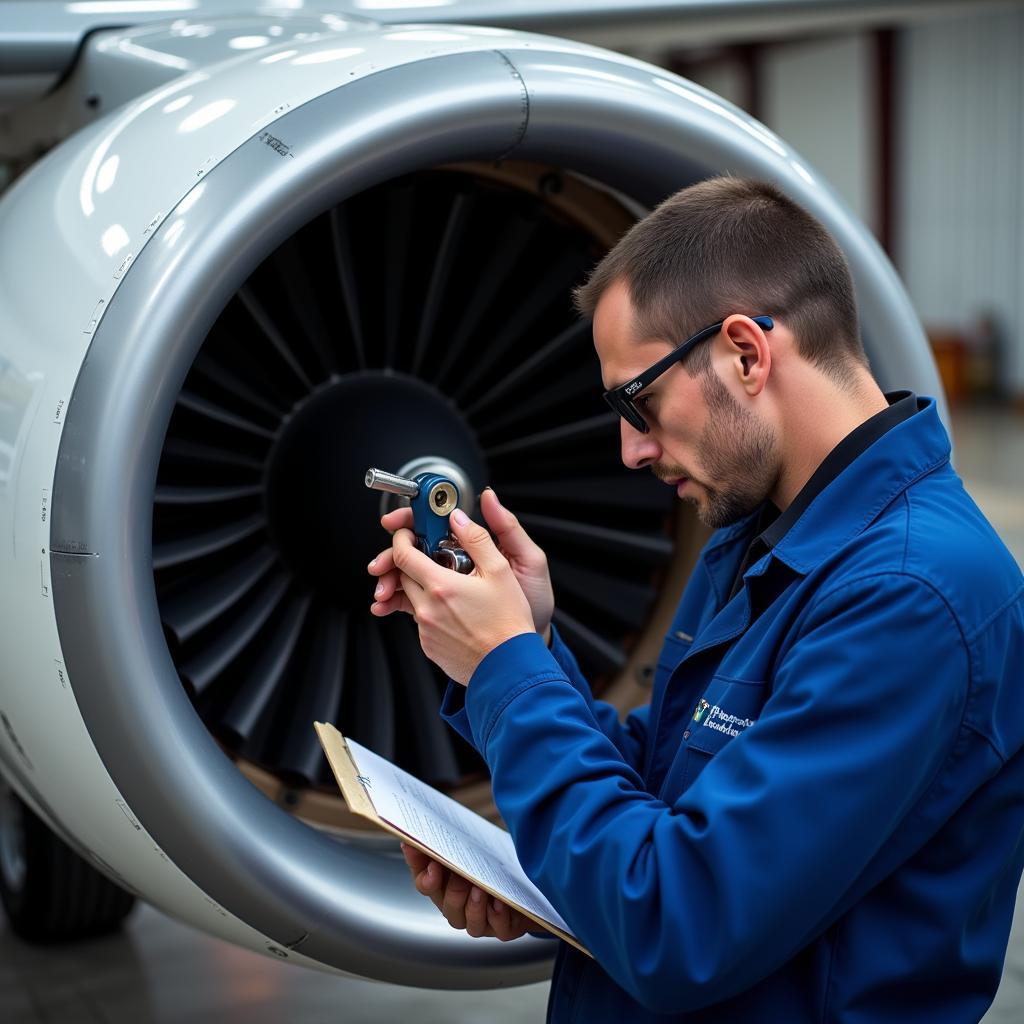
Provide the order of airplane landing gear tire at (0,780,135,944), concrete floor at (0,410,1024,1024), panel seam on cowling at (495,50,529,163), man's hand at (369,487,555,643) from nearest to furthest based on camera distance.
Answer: man's hand at (369,487,555,643) < panel seam on cowling at (495,50,529,163) < concrete floor at (0,410,1024,1024) < airplane landing gear tire at (0,780,135,944)

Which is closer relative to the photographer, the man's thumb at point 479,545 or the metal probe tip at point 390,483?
the man's thumb at point 479,545

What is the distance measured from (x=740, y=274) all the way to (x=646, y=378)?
12 cm

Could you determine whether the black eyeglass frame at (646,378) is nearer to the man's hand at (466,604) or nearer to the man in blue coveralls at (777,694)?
the man in blue coveralls at (777,694)

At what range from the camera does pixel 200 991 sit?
8.99 feet

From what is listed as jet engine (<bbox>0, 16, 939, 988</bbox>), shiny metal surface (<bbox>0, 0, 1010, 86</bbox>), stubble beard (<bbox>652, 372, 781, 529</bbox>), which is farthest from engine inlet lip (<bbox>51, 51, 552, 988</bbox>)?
shiny metal surface (<bbox>0, 0, 1010, 86</bbox>)

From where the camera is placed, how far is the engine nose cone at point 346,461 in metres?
2.04

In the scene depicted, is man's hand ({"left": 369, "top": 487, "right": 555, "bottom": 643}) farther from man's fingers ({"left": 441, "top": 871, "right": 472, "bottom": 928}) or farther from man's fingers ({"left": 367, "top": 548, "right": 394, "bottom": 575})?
man's fingers ({"left": 441, "top": 871, "right": 472, "bottom": 928})

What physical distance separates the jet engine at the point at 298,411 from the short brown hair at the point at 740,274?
0.53 meters

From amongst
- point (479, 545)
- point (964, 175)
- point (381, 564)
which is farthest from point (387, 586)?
point (964, 175)

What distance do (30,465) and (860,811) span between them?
38.7 inches

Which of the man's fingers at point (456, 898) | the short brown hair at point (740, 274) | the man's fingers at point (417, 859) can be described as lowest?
the man's fingers at point (456, 898)

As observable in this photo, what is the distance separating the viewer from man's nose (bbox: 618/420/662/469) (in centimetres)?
131

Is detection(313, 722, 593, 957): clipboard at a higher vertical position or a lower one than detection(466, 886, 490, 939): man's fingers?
higher

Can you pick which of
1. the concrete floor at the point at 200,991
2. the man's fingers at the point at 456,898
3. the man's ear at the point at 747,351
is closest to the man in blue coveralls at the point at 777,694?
the man's ear at the point at 747,351
